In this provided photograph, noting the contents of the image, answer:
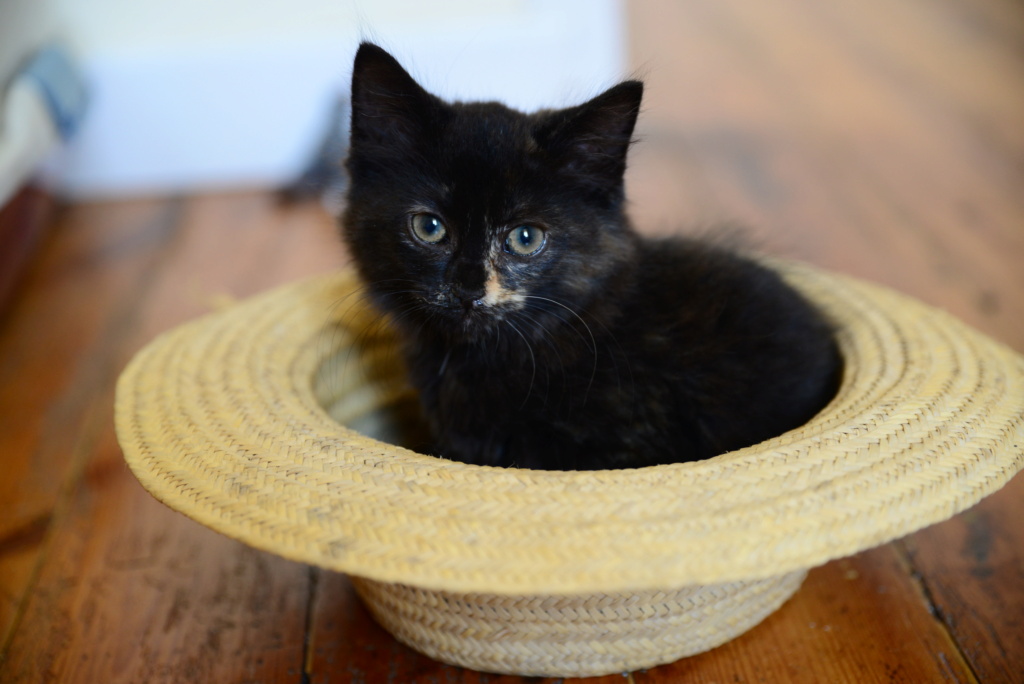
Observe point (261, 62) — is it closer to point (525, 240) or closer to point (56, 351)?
point (56, 351)

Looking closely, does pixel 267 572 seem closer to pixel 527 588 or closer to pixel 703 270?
pixel 527 588

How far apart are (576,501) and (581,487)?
0.03m

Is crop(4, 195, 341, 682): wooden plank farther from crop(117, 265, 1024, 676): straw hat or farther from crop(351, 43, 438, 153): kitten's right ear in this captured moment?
crop(351, 43, 438, 153): kitten's right ear

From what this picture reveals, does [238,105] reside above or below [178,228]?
above

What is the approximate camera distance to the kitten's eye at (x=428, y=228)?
1255mm

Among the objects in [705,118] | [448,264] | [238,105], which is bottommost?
[238,105]

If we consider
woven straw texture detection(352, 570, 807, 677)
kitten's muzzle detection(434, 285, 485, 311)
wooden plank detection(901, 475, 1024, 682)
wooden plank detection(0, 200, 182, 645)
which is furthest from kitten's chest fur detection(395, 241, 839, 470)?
wooden plank detection(0, 200, 182, 645)

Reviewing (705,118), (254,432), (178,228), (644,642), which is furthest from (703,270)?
(705,118)

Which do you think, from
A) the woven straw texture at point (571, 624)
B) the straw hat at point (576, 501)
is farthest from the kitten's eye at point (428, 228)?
the woven straw texture at point (571, 624)

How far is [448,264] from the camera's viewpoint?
123 cm

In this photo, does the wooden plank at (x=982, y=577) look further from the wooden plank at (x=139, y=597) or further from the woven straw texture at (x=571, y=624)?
the wooden plank at (x=139, y=597)

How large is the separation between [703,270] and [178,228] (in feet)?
7.33

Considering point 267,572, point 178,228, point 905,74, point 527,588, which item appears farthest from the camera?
point 905,74

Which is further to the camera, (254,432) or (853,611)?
(853,611)
